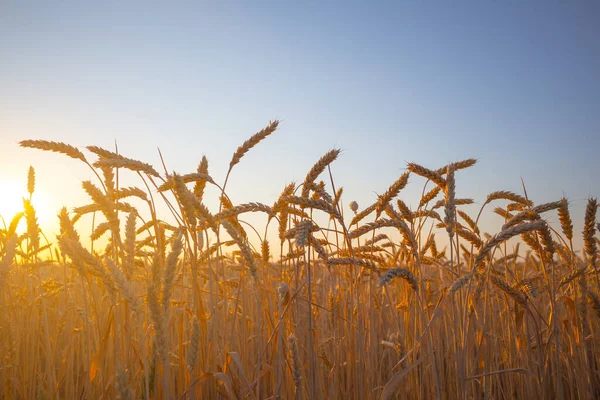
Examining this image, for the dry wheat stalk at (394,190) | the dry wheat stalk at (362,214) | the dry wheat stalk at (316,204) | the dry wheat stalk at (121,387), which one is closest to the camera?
the dry wheat stalk at (121,387)

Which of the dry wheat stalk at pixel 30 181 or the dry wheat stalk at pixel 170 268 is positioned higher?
the dry wheat stalk at pixel 30 181

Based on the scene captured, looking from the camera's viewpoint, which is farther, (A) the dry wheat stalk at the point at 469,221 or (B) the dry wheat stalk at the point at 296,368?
(A) the dry wheat stalk at the point at 469,221

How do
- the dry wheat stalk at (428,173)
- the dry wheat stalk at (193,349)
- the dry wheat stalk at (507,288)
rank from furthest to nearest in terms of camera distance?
1. the dry wheat stalk at (507,288)
2. the dry wheat stalk at (428,173)
3. the dry wheat stalk at (193,349)

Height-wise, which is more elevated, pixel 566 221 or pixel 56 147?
pixel 56 147

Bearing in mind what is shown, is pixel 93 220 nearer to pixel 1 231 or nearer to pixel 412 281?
pixel 1 231

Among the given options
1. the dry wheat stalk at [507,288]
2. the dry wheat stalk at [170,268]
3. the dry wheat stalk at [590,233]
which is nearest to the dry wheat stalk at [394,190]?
the dry wheat stalk at [507,288]

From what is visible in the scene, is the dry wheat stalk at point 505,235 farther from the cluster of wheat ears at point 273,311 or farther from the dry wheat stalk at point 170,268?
the dry wheat stalk at point 170,268

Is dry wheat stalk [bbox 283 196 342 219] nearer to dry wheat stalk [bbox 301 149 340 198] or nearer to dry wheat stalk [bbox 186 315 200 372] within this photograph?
dry wheat stalk [bbox 301 149 340 198]

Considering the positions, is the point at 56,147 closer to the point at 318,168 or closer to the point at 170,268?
the point at 170,268

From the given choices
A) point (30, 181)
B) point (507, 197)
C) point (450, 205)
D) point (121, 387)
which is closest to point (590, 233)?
point (507, 197)

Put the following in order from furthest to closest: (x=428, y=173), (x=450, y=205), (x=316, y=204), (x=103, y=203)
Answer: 1. (x=428, y=173)
2. (x=316, y=204)
3. (x=450, y=205)
4. (x=103, y=203)

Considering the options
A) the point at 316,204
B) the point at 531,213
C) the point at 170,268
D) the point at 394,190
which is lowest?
the point at 170,268

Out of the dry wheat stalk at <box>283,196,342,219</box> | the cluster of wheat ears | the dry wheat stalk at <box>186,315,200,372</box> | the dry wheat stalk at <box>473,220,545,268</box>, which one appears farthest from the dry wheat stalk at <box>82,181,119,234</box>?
the dry wheat stalk at <box>473,220,545,268</box>

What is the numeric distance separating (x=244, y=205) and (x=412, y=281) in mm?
1251
